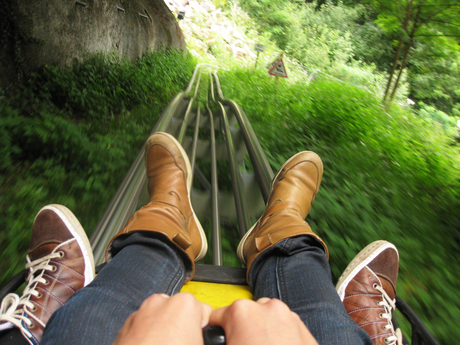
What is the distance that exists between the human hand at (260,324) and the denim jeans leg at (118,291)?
292 mm

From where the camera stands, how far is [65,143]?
251 centimetres

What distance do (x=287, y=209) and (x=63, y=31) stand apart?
11.4 ft

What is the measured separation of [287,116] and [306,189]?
10.1 feet

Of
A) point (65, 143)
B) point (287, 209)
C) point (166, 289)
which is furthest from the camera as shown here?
point (65, 143)

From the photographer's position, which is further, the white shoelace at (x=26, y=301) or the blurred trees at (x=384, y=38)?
the blurred trees at (x=384, y=38)

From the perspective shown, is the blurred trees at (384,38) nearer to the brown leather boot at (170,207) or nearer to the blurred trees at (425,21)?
the blurred trees at (425,21)

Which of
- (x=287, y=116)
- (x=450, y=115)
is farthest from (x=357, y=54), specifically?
(x=287, y=116)

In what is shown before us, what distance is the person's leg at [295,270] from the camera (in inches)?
28.4

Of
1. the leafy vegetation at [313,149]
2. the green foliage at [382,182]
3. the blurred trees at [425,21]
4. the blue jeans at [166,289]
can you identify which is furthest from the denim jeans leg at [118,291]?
the blurred trees at [425,21]

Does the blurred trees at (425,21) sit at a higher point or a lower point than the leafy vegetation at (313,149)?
higher

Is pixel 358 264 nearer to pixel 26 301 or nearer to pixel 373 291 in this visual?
pixel 373 291

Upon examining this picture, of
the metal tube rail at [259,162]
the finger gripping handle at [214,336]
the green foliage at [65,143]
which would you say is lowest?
the green foliage at [65,143]

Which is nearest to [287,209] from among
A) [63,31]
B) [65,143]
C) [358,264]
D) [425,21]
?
[358,264]

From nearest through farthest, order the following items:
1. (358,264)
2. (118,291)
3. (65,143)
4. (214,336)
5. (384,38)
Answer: (214,336) → (118,291) → (358,264) → (65,143) → (384,38)
